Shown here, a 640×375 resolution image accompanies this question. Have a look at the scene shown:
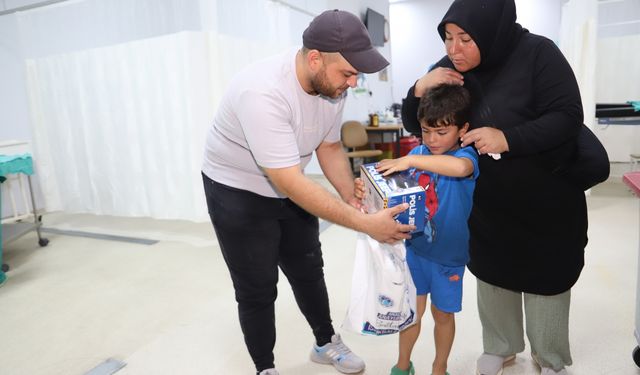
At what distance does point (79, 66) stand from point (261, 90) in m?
3.00

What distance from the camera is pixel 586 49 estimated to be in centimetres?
366

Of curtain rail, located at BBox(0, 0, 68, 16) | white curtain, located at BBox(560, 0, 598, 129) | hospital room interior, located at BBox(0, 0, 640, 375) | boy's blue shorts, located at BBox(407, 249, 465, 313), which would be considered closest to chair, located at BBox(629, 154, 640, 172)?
hospital room interior, located at BBox(0, 0, 640, 375)

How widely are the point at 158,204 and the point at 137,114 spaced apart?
71 cm

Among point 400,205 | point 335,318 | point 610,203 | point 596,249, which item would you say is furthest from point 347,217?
point 610,203

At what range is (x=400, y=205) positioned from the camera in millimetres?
1100

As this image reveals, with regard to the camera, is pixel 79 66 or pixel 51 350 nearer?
pixel 51 350

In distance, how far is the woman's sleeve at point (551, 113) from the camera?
1.14 meters

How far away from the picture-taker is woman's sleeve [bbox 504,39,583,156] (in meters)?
1.14

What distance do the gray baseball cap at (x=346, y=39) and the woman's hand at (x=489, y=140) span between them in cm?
32

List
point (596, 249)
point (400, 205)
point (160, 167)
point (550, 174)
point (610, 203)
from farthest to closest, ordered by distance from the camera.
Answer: point (610, 203), point (160, 167), point (596, 249), point (550, 174), point (400, 205)

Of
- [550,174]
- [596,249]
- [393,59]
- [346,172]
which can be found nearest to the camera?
[550,174]

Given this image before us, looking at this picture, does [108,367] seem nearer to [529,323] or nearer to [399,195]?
[399,195]

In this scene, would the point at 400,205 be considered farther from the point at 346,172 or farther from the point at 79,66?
the point at 79,66

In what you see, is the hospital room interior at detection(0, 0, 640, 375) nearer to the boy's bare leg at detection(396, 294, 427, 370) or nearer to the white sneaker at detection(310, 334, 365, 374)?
the white sneaker at detection(310, 334, 365, 374)
